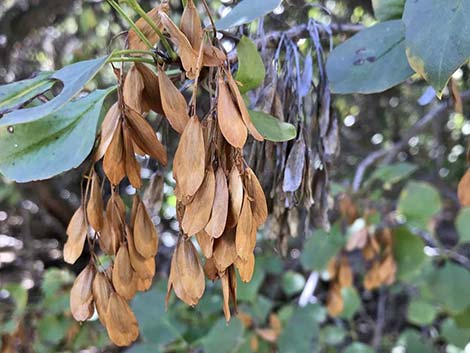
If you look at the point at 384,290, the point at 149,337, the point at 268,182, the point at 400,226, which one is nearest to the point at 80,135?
the point at 268,182

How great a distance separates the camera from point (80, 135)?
49 cm

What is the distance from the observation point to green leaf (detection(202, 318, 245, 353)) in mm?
1031

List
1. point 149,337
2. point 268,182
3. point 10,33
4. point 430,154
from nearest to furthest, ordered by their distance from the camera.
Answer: point 268,182, point 149,337, point 10,33, point 430,154

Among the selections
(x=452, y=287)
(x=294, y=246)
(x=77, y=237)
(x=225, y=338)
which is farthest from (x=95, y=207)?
(x=294, y=246)

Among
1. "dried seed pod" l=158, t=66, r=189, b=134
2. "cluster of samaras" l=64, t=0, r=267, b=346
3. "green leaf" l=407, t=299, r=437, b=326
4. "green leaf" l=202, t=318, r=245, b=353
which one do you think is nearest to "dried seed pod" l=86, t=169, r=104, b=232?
"cluster of samaras" l=64, t=0, r=267, b=346

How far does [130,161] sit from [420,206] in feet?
2.89

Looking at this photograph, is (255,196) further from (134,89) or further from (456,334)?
(456,334)

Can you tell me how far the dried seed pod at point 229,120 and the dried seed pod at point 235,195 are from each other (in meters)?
0.03

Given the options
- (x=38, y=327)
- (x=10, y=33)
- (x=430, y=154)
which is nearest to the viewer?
(x=38, y=327)

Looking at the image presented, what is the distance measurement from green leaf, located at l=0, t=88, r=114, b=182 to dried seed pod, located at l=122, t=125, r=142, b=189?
0.04 metres

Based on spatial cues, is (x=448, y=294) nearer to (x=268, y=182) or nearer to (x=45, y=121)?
(x=268, y=182)

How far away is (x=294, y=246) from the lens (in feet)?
6.30

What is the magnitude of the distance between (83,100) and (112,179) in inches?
4.8

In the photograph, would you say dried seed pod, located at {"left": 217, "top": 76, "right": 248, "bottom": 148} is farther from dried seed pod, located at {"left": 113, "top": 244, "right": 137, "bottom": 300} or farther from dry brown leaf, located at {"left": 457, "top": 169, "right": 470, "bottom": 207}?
dry brown leaf, located at {"left": 457, "top": 169, "right": 470, "bottom": 207}
